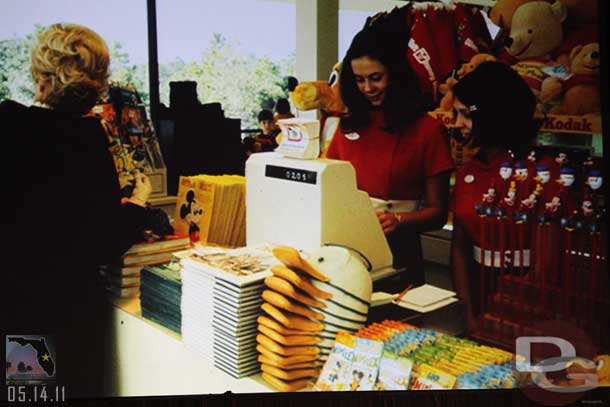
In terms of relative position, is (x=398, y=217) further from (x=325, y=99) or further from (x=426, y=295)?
(x=325, y=99)

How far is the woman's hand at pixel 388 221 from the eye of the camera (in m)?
2.15

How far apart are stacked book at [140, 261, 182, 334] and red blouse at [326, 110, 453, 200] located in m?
0.72

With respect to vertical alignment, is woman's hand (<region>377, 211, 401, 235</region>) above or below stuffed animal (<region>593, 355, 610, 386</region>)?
above

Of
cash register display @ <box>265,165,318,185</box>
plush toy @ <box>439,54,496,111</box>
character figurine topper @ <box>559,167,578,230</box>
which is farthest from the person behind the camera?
plush toy @ <box>439,54,496,111</box>

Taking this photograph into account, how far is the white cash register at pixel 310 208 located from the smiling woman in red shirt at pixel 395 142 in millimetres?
171

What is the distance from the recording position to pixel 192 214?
2289mm

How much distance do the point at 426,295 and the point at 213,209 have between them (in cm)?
80

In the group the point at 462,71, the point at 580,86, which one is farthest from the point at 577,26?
the point at 462,71

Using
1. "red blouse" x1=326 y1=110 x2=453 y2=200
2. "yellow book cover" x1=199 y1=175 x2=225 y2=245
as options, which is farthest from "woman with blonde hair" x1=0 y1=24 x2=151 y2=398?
"red blouse" x1=326 y1=110 x2=453 y2=200

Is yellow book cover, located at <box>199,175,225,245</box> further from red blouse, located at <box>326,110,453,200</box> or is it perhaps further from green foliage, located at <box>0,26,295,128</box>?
→ red blouse, located at <box>326,110,453,200</box>

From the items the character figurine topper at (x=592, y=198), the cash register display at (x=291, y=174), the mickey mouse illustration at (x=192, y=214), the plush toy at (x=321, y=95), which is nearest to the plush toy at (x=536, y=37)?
the character figurine topper at (x=592, y=198)

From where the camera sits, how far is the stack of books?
2.21m

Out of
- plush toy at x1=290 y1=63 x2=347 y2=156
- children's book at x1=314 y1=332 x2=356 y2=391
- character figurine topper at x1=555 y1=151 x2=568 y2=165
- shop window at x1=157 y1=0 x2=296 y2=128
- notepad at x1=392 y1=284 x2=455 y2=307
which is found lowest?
→ children's book at x1=314 y1=332 x2=356 y2=391

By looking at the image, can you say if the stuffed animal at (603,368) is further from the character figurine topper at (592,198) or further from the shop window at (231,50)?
the shop window at (231,50)
